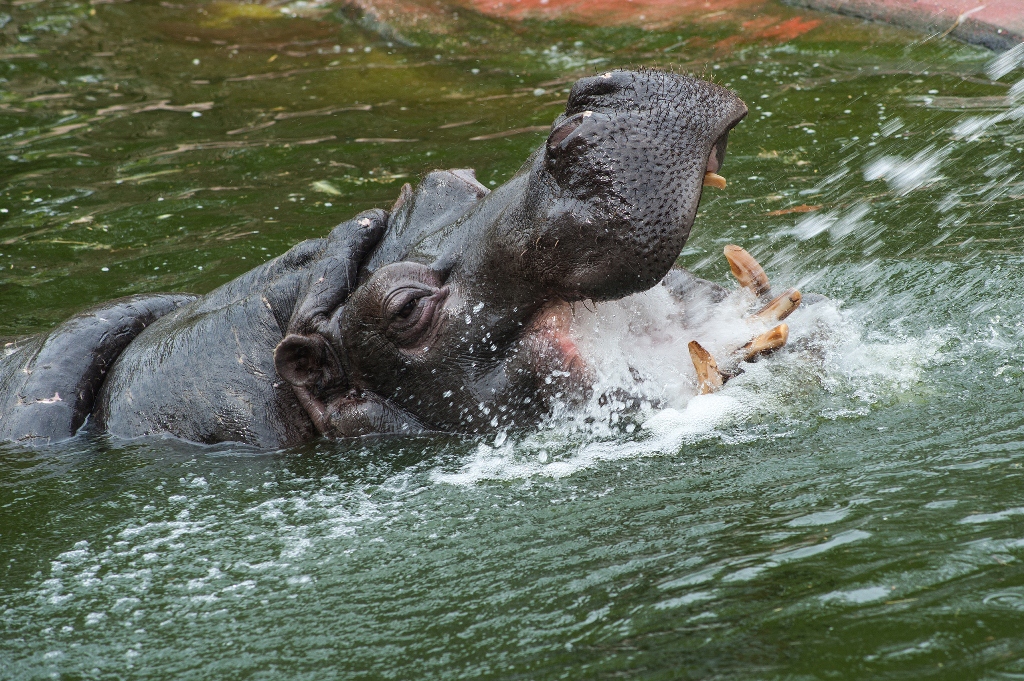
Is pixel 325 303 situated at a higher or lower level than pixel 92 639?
higher

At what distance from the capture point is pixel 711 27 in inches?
436

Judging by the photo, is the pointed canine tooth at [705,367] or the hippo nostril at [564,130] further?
the pointed canine tooth at [705,367]

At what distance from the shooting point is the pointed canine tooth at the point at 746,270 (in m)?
4.77

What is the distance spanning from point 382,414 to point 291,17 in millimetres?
9986

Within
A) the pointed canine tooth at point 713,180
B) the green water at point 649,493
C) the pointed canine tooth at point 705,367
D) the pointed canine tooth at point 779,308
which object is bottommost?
the green water at point 649,493

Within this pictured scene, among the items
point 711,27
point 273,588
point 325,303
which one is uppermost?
point 711,27

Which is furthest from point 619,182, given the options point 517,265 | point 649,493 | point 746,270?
point 649,493

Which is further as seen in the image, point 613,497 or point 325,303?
point 325,303

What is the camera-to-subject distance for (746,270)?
4.77 meters

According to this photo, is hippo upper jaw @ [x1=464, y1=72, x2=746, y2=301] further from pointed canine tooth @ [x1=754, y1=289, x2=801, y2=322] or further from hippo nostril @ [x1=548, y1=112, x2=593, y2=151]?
pointed canine tooth @ [x1=754, y1=289, x2=801, y2=322]

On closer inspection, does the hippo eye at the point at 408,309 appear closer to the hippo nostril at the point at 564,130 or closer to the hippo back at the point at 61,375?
the hippo nostril at the point at 564,130

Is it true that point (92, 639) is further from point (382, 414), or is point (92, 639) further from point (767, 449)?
point (767, 449)

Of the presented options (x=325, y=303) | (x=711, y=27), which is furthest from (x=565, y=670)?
(x=711, y=27)

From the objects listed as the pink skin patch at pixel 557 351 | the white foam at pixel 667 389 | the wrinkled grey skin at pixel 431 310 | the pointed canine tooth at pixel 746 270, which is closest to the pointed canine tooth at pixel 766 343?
the white foam at pixel 667 389
